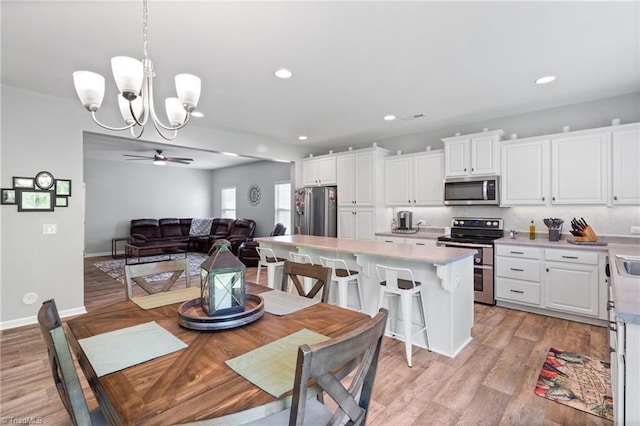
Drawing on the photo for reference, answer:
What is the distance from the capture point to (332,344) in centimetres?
85

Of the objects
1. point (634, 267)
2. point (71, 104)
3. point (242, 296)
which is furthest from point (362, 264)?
point (71, 104)

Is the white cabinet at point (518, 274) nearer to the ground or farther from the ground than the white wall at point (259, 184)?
nearer to the ground

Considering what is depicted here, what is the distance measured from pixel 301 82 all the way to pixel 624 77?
130 inches

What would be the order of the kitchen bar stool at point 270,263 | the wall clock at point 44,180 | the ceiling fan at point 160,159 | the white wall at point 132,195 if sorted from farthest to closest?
the white wall at point 132,195, the ceiling fan at point 160,159, the kitchen bar stool at point 270,263, the wall clock at point 44,180

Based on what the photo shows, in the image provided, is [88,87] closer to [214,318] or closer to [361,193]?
[214,318]

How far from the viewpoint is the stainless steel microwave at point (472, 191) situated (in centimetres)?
427

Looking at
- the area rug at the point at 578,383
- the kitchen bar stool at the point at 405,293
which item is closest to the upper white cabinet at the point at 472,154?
the kitchen bar stool at the point at 405,293

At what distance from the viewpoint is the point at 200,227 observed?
9.69 m

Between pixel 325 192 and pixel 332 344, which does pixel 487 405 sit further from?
pixel 325 192

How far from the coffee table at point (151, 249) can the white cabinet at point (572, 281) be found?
7.35 metres

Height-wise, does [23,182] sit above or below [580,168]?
below

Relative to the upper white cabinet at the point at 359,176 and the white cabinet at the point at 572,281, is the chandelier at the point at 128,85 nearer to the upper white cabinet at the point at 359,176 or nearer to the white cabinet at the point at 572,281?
the upper white cabinet at the point at 359,176

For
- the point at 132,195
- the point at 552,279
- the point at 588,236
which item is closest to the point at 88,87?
the point at 552,279

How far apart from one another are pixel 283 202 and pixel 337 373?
733 cm
